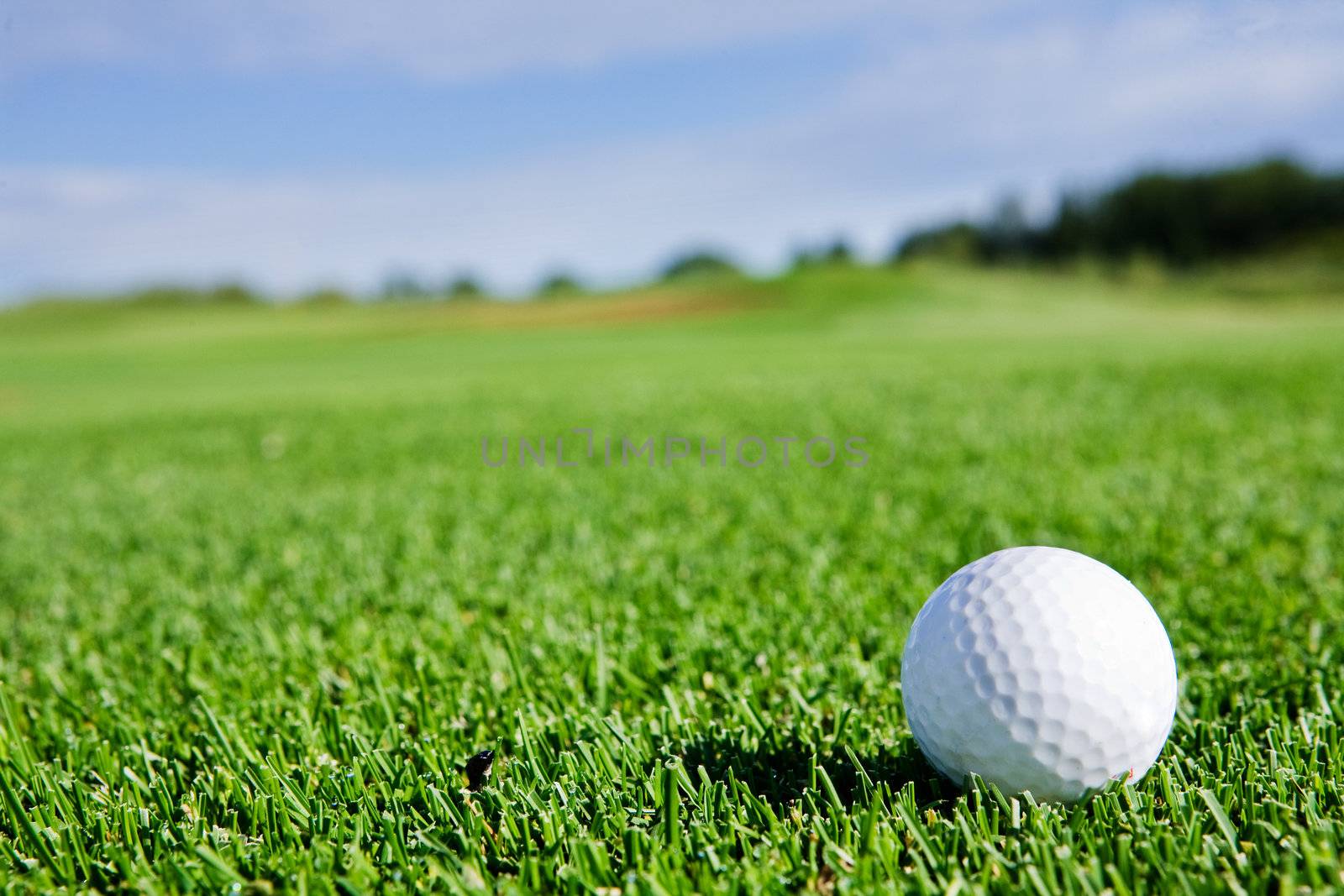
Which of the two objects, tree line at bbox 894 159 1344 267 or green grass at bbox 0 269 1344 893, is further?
tree line at bbox 894 159 1344 267

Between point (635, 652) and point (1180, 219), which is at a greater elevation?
point (1180, 219)

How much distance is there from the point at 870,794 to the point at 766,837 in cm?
21

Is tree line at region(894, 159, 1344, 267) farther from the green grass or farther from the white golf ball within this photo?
the white golf ball

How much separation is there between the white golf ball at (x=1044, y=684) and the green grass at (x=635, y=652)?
67mm

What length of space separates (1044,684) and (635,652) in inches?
39.5

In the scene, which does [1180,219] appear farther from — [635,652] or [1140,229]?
[635,652]

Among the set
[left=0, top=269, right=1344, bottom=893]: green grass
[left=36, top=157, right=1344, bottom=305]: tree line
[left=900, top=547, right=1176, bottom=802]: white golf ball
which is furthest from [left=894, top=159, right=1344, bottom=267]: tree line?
[left=900, top=547, right=1176, bottom=802]: white golf ball

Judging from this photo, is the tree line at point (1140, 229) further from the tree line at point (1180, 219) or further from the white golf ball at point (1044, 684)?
the white golf ball at point (1044, 684)

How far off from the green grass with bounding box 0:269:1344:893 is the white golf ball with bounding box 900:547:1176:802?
67mm

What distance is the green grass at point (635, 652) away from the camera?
4.74ft

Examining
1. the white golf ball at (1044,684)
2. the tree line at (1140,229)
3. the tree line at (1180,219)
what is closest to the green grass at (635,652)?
the white golf ball at (1044,684)

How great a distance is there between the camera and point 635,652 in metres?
2.24

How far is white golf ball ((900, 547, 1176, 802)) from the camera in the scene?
4.95 ft

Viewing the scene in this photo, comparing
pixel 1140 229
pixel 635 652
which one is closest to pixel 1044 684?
pixel 635 652
